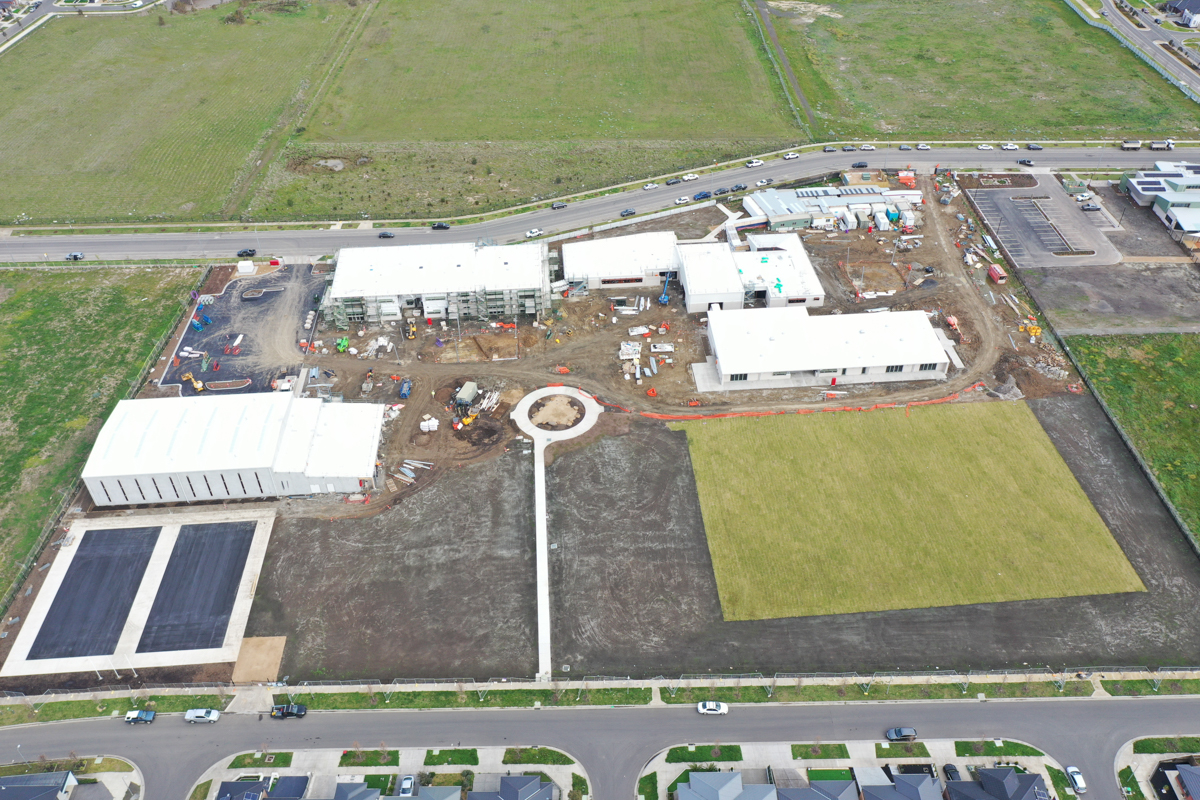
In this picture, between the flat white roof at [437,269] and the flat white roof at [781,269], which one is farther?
the flat white roof at [781,269]

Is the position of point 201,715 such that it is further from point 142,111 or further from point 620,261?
point 142,111

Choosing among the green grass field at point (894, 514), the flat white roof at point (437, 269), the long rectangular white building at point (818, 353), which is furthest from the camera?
the flat white roof at point (437, 269)

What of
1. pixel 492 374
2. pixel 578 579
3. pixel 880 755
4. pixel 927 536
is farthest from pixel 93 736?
pixel 927 536

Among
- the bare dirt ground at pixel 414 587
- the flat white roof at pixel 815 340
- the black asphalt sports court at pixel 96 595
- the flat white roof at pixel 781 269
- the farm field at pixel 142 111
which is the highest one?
the farm field at pixel 142 111

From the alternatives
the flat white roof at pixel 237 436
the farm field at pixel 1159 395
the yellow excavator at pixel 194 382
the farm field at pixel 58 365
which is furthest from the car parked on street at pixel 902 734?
the yellow excavator at pixel 194 382

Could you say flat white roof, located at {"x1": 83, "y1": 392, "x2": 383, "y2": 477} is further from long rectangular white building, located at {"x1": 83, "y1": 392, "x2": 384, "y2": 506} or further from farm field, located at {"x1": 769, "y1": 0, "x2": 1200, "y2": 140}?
farm field, located at {"x1": 769, "y1": 0, "x2": 1200, "y2": 140}

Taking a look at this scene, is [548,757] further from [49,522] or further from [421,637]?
[49,522]

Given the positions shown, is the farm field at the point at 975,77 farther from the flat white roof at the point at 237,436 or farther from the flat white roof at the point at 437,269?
the flat white roof at the point at 237,436

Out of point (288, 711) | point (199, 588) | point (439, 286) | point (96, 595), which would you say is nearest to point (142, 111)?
point (439, 286)
